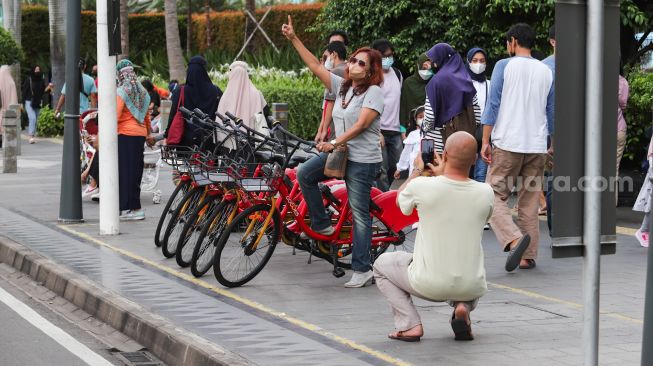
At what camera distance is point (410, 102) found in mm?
13742

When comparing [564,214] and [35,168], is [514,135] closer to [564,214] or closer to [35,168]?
[564,214]

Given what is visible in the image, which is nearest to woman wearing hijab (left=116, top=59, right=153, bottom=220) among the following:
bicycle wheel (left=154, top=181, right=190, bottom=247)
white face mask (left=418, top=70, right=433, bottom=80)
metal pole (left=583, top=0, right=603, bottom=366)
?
bicycle wheel (left=154, top=181, right=190, bottom=247)

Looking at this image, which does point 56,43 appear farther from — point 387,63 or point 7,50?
point 387,63

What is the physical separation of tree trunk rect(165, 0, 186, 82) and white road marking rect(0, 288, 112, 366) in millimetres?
21242

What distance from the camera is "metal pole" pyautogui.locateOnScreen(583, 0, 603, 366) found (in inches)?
181

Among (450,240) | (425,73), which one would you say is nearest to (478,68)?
(425,73)

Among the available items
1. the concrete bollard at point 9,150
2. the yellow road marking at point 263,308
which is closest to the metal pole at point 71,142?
the yellow road marking at point 263,308

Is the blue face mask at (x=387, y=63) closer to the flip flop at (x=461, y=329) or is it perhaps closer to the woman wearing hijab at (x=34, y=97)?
the flip flop at (x=461, y=329)

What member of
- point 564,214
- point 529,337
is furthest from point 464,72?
point 564,214

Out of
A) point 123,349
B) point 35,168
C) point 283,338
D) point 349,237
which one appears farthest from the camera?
point 35,168

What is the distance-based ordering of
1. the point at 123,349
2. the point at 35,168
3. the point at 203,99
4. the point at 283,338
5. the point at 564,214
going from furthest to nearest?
the point at 35,168 < the point at 203,99 < the point at 123,349 < the point at 283,338 < the point at 564,214

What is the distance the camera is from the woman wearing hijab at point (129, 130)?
13297 mm

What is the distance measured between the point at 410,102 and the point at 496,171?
12.2 ft

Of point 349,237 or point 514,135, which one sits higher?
point 514,135
